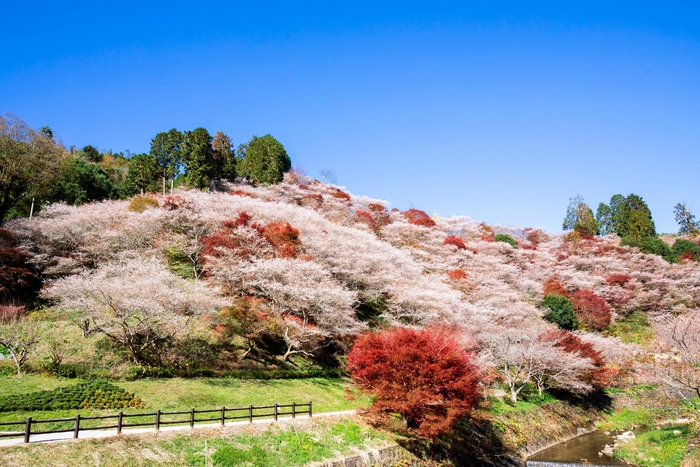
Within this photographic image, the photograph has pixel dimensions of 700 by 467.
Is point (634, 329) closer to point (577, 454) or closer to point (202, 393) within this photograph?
point (577, 454)

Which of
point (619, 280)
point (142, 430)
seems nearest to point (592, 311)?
point (619, 280)

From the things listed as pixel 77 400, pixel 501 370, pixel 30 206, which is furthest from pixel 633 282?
pixel 30 206

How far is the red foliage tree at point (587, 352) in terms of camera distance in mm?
33156

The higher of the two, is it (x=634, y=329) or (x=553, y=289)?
(x=553, y=289)

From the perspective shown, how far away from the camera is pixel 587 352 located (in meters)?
33.7

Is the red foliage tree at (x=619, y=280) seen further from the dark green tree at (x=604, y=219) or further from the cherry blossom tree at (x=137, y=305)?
the cherry blossom tree at (x=137, y=305)

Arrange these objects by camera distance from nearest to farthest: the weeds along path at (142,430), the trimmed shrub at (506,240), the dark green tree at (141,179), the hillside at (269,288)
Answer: the weeds along path at (142,430), the hillside at (269,288), the dark green tree at (141,179), the trimmed shrub at (506,240)

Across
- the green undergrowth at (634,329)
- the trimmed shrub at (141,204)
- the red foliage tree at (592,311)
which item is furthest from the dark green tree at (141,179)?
the green undergrowth at (634,329)

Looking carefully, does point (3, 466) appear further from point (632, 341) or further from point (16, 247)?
point (632, 341)

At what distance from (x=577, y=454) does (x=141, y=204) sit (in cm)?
4102

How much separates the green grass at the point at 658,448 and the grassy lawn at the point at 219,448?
49.0ft

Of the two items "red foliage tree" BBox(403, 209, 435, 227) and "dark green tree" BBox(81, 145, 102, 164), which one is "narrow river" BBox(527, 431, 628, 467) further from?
"dark green tree" BBox(81, 145, 102, 164)

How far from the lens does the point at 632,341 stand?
45906 mm

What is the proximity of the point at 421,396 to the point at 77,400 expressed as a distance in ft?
49.1
